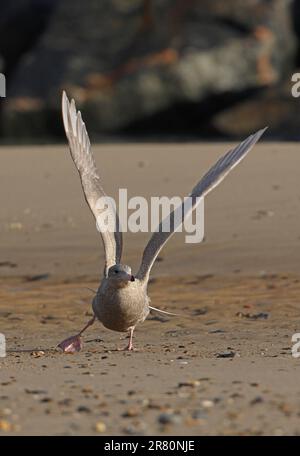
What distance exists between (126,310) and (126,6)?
18.7 m

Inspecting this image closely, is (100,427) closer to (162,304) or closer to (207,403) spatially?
(207,403)

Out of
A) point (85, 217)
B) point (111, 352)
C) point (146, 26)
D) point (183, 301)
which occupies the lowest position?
point (111, 352)

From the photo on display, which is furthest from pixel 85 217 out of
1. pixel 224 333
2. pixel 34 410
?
pixel 34 410

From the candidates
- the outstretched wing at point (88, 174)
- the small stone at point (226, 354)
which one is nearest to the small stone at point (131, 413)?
the small stone at point (226, 354)

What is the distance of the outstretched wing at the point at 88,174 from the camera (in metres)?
8.52

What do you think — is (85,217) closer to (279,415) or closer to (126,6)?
(279,415)

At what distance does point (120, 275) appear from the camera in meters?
8.02

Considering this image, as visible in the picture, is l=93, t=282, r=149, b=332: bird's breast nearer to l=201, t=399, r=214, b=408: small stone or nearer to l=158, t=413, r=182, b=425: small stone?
l=201, t=399, r=214, b=408: small stone

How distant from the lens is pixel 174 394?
252 inches

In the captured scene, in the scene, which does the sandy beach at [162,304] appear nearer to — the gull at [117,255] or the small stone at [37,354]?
the small stone at [37,354]

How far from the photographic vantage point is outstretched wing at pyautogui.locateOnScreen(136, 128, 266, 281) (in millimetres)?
8422

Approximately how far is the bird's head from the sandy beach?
0.46 meters

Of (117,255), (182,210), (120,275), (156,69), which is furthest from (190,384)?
(156,69)
